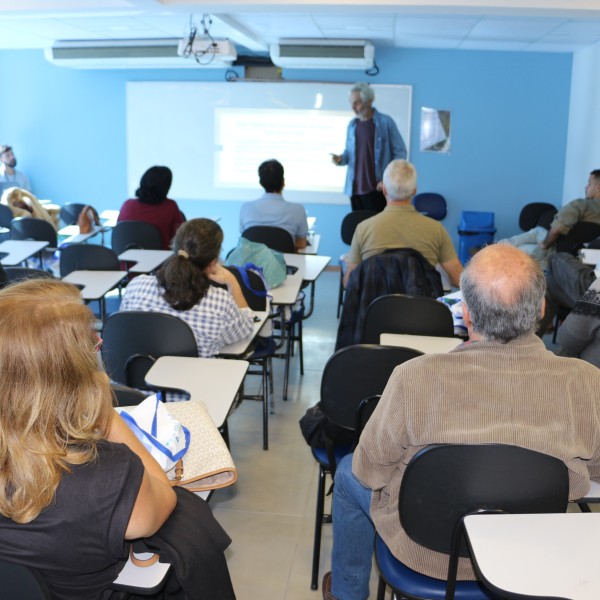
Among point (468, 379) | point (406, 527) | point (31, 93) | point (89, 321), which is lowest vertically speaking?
point (406, 527)

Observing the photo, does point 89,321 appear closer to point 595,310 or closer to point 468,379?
point 468,379

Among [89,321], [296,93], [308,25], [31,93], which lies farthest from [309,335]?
[31,93]

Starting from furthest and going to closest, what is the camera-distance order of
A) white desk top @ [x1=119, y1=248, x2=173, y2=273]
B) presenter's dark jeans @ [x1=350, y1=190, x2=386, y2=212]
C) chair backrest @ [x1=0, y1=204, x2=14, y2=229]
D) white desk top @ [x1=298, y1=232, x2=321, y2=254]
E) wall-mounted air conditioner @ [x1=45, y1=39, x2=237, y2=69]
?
wall-mounted air conditioner @ [x1=45, y1=39, x2=237, y2=69], presenter's dark jeans @ [x1=350, y1=190, x2=386, y2=212], chair backrest @ [x1=0, y1=204, x2=14, y2=229], white desk top @ [x1=298, y1=232, x2=321, y2=254], white desk top @ [x1=119, y1=248, x2=173, y2=273]

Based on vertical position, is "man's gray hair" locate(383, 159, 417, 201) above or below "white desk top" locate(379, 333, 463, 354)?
above

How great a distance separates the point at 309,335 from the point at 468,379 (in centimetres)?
415

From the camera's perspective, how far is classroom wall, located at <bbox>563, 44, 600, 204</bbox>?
280 inches

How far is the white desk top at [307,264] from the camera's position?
14.8 ft

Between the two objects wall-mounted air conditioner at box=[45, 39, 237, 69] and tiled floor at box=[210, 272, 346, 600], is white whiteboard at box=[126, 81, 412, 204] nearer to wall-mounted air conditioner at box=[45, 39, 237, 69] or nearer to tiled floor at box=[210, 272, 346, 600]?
wall-mounted air conditioner at box=[45, 39, 237, 69]

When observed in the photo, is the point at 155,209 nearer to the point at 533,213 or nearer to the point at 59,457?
the point at 533,213

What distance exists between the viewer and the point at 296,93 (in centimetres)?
844

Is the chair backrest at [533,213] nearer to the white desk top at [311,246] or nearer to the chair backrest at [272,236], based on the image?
the white desk top at [311,246]

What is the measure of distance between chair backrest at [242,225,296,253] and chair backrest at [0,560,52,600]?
3.86m

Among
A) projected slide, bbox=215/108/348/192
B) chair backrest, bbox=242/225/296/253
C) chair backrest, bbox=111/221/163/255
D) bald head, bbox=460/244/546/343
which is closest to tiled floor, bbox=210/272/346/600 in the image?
chair backrest, bbox=242/225/296/253

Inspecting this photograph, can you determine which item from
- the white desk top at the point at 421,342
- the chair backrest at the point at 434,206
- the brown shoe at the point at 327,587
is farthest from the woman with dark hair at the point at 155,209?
the brown shoe at the point at 327,587
